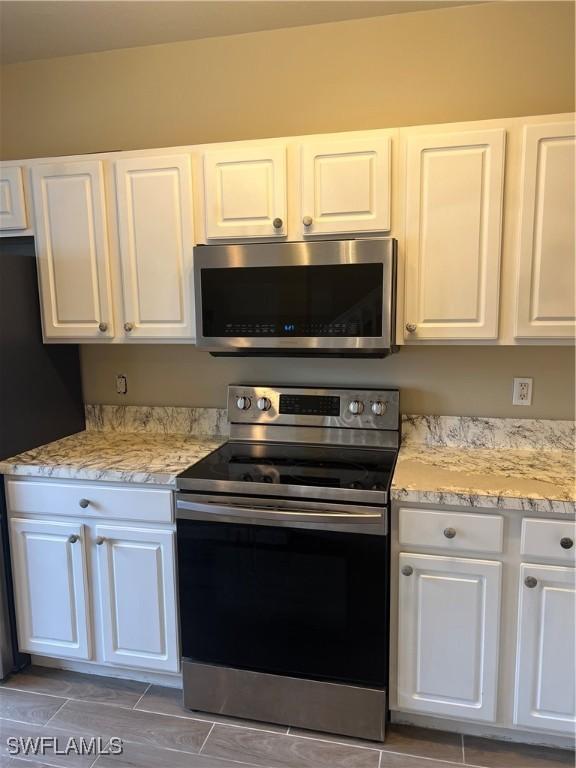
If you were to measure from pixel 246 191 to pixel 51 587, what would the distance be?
1723 mm

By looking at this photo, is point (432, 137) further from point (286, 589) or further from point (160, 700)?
point (160, 700)

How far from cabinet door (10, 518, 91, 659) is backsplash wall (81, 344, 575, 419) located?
746mm

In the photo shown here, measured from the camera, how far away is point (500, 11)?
1950 millimetres

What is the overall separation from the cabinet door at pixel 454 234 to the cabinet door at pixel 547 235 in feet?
0.28

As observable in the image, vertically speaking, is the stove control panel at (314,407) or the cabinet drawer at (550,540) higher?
the stove control panel at (314,407)

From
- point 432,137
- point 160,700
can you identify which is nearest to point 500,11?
point 432,137

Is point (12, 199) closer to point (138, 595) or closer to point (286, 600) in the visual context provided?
point (138, 595)

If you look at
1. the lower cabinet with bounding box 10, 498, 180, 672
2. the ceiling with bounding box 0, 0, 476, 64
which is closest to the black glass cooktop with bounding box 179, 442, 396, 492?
the lower cabinet with bounding box 10, 498, 180, 672

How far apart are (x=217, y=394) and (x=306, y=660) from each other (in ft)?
3.87

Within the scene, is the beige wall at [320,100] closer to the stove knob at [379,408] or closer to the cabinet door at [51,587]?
the stove knob at [379,408]

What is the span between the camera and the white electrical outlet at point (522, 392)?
210 centimetres

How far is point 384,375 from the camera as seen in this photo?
2.24 meters

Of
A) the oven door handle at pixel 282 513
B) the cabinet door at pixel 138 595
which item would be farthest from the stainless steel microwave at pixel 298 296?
the cabinet door at pixel 138 595

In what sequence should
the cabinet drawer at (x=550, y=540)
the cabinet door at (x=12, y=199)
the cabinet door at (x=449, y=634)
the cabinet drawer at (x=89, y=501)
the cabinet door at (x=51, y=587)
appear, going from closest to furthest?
the cabinet drawer at (x=550, y=540)
the cabinet door at (x=449, y=634)
the cabinet drawer at (x=89, y=501)
the cabinet door at (x=51, y=587)
the cabinet door at (x=12, y=199)
